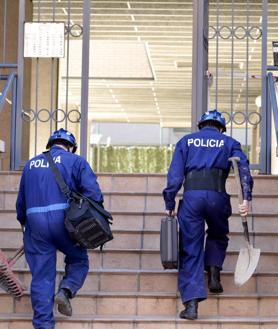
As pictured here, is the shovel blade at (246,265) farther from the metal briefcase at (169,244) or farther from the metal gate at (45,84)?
the metal gate at (45,84)

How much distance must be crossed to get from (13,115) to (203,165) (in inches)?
132

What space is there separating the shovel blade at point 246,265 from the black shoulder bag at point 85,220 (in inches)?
41.4

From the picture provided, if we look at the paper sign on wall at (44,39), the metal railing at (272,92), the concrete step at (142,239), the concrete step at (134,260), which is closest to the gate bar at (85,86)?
the paper sign on wall at (44,39)

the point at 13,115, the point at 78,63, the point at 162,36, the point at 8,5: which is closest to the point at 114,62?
the point at 78,63

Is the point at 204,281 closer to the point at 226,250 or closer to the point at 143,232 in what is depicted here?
the point at 226,250

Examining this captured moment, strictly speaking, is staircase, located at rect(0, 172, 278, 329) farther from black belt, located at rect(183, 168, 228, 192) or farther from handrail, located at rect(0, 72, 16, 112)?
handrail, located at rect(0, 72, 16, 112)

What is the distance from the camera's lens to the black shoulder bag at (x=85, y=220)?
6.76 metres

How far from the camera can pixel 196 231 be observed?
716 centimetres

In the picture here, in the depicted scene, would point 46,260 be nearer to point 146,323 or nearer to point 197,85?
point 146,323

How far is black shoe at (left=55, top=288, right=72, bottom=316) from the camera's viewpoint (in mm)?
6793

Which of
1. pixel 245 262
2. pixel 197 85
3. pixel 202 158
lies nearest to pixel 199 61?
pixel 197 85

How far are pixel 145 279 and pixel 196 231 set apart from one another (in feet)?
2.51

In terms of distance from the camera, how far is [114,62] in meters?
17.9

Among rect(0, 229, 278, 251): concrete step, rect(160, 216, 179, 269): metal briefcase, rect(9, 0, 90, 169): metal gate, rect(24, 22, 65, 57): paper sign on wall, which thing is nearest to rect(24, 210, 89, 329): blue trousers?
rect(160, 216, 179, 269): metal briefcase
